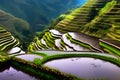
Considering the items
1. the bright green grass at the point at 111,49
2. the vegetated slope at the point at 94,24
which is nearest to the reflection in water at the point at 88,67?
the bright green grass at the point at 111,49

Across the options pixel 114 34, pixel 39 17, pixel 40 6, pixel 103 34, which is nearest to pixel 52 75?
pixel 114 34

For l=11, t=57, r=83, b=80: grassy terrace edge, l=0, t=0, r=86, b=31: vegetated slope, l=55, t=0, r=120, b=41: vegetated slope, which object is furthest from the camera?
l=0, t=0, r=86, b=31: vegetated slope

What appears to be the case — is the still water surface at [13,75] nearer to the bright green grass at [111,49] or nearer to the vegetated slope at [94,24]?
the bright green grass at [111,49]

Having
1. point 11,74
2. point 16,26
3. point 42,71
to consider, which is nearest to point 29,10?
point 16,26

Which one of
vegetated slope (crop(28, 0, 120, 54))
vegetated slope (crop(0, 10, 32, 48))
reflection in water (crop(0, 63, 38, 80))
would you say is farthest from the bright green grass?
vegetated slope (crop(0, 10, 32, 48))

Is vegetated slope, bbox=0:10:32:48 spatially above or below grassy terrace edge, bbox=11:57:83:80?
below

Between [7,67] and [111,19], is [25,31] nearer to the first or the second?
[111,19]

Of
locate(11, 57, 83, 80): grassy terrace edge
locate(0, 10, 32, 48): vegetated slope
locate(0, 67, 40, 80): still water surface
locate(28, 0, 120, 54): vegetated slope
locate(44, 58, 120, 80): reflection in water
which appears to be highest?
locate(11, 57, 83, 80): grassy terrace edge

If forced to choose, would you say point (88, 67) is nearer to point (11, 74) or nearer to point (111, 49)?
point (11, 74)

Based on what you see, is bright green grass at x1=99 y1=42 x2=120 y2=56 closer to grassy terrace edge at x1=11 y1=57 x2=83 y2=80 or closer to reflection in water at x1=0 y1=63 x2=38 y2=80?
grassy terrace edge at x1=11 y1=57 x2=83 y2=80
